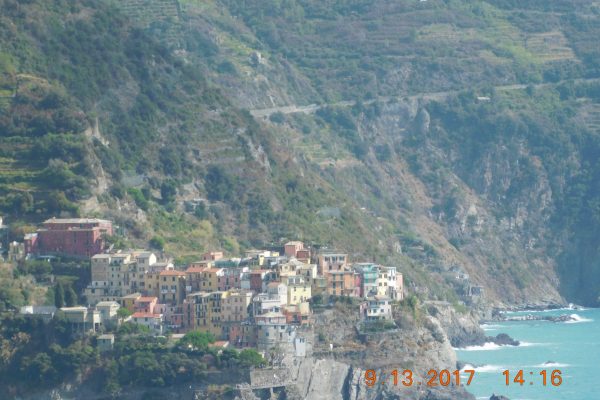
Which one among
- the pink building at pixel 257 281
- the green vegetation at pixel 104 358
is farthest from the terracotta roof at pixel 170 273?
the green vegetation at pixel 104 358

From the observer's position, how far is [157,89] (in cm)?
14450

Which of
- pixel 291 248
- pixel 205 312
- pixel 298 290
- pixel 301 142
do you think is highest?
pixel 301 142

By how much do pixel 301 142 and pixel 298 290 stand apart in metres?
61.2

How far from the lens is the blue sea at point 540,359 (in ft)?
408

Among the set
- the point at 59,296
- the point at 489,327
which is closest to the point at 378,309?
the point at 59,296

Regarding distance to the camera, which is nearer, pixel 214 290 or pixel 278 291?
pixel 278 291

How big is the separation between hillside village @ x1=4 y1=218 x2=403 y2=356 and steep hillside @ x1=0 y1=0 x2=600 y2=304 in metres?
3.91

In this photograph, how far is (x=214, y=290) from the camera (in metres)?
114

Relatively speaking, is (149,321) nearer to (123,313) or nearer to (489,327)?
(123,313)

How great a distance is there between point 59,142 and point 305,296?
17140mm

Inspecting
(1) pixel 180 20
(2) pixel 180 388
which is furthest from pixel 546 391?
(1) pixel 180 20

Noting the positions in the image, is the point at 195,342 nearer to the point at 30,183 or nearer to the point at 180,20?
the point at 30,183

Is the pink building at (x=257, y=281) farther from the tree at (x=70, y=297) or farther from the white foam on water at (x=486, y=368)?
the white foam on water at (x=486, y=368)

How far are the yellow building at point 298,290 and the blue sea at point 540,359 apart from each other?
11395mm
